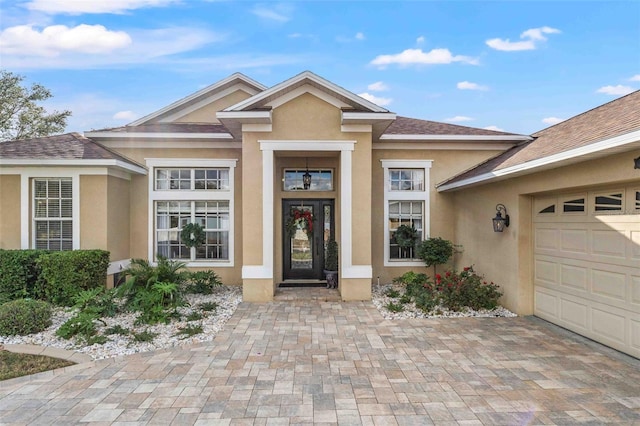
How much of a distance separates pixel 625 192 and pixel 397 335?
3.81 metres

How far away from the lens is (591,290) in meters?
5.53

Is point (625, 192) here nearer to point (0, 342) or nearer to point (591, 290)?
point (591, 290)

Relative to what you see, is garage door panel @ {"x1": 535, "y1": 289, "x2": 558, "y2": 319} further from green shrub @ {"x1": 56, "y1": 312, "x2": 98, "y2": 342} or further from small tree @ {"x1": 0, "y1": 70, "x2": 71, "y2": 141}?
small tree @ {"x1": 0, "y1": 70, "x2": 71, "y2": 141}

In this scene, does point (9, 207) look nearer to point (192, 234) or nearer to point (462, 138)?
point (192, 234)

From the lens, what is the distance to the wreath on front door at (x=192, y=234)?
9383 millimetres

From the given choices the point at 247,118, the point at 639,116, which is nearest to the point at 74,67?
the point at 247,118

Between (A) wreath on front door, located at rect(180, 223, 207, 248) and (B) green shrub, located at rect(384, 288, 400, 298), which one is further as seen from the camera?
(A) wreath on front door, located at rect(180, 223, 207, 248)

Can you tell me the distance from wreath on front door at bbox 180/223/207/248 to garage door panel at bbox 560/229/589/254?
26.3ft

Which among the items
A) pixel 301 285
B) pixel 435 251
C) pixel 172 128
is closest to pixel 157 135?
pixel 172 128

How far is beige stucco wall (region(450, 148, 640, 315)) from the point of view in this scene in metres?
5.07

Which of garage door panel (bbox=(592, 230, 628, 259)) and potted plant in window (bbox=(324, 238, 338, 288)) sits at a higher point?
garage door panel (bbox=(592, 230, 628, 259))

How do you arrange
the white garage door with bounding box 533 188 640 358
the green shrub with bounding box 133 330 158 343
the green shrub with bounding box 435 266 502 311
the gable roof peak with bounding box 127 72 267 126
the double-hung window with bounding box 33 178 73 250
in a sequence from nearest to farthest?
1. the white garage door with bounding box 533 188 640 358
2. the green shrub with bounding box 133 330 158 343
3. the green shrub with bounding box 435 266 502 311
4. the double-hung window with bounding box 33 178 73 250
5. the gable roof peak with bounding box 127 72 267 126

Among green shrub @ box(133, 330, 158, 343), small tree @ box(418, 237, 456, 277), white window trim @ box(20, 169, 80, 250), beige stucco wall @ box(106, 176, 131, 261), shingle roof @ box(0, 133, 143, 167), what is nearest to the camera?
green shrub @ box(133, 330, 158, 343)

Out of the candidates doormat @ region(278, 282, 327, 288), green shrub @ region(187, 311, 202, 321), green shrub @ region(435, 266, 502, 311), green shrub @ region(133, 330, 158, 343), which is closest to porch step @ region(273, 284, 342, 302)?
doormat @ region(278, 282, 327, 288)
